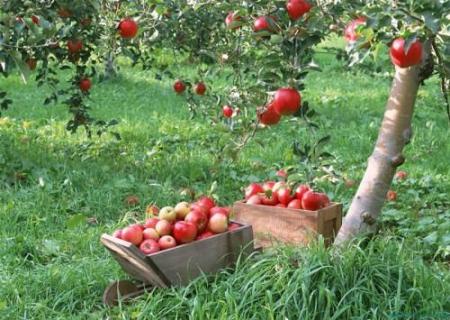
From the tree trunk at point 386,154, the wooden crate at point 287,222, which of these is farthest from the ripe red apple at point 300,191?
the tree trunk at point 386,154

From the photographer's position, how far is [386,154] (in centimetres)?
293

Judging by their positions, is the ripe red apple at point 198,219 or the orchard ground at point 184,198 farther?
the ripe red apple at point 198,219

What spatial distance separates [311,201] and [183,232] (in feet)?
1.93

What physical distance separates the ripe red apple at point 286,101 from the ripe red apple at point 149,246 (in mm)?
707

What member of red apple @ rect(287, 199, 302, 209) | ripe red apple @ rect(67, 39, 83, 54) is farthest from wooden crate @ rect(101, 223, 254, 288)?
ripe red apple @ rect(67, 39, 83, 54)

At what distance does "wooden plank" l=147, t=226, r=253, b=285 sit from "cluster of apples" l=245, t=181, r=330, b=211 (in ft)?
0.90

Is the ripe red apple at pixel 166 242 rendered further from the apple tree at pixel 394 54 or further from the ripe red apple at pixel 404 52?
the ripe red apple at pixel 404 52

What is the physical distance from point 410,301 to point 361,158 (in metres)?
3.27

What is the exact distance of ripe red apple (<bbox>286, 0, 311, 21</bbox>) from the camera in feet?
8.28

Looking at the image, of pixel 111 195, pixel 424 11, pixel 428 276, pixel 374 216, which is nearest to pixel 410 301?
pixel 428 276

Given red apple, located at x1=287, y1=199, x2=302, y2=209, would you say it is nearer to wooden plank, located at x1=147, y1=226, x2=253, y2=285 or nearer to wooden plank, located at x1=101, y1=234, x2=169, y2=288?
wooden plank, located at x1=147, y1=226, x2=253, y2=285

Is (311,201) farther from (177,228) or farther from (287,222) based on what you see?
(177,228)

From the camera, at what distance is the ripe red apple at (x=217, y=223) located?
300cm

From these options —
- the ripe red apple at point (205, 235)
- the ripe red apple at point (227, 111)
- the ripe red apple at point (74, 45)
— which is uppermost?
the ripe red apple at point (74, 45)
